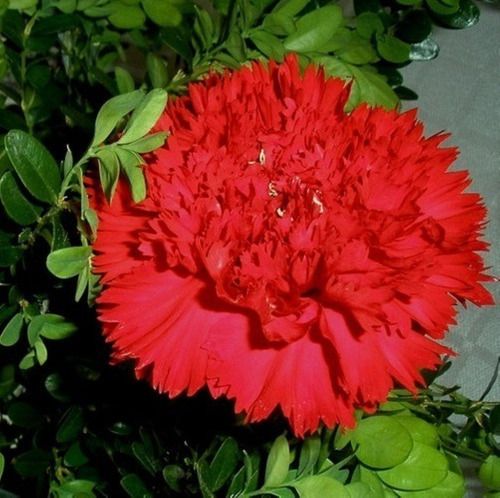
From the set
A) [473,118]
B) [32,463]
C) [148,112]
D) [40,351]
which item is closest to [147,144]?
[148,112]

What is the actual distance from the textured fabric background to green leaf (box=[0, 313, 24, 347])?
0.99 feet

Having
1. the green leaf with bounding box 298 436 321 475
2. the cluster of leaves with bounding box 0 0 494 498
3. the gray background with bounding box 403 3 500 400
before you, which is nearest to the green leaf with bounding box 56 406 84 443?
the cluster of leaves with bounding box 0 0 494 498

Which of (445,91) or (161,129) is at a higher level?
(161,129)

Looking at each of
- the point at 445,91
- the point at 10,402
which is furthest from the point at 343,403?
the point at 445,91

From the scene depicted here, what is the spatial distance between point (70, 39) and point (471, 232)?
283 millimetres

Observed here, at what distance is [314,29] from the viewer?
0.44 m

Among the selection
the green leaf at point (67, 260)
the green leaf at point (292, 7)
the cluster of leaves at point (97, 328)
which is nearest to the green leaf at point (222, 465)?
the cluster of leaves at point (97, 328)

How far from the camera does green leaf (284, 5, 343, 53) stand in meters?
0.44

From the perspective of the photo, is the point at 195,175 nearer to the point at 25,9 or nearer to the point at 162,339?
the point at 162,339

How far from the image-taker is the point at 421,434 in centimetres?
39

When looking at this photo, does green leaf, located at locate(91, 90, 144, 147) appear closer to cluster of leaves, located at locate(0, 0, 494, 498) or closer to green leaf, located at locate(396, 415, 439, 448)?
cluster of leaves, located at locate(0, 0, 494, 498)

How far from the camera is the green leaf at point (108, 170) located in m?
0.29

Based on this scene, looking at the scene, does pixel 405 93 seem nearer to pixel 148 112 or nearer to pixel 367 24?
pixel 367 24

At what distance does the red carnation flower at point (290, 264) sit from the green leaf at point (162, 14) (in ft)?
0.56
